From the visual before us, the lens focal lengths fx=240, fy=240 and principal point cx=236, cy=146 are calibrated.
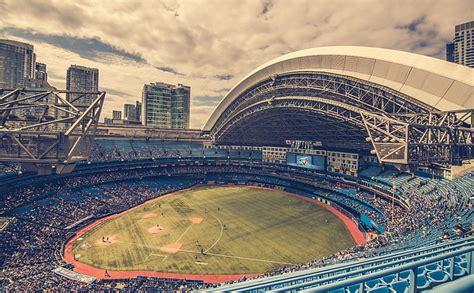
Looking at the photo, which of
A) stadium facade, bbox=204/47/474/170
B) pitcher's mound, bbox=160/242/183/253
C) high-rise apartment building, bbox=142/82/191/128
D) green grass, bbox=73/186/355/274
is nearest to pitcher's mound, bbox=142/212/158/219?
green grass, bbox=73/186/355/274

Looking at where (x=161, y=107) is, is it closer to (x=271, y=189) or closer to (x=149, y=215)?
(x=271, y=189)

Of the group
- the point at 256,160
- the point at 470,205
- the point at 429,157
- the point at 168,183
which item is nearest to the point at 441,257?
the point at 429,157

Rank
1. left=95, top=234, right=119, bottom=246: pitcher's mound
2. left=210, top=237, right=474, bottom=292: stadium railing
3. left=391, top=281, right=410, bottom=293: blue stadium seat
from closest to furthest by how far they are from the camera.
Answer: left=210, top=237, right=474, bottom=292: stadium railing, left=391, top=281, right=410, bottom=293: blue stadium seat, left=95, top=234, right=119, bottom=246: pitcher's mound

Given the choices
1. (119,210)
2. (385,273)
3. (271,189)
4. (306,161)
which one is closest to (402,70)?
(306,161)

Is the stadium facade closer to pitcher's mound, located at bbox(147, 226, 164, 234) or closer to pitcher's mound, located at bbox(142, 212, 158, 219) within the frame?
pitcher's mound, located at bbox(142, 212, 158, 219)

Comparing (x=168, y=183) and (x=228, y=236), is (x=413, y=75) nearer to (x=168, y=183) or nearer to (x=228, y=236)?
(x=228, y=236)

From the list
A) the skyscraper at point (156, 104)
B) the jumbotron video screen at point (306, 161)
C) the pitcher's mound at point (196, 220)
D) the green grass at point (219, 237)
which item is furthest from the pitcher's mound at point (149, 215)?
the skyscraper at point (156, 104)
